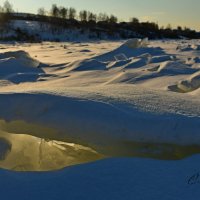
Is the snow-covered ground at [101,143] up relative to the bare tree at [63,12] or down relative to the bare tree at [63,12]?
down

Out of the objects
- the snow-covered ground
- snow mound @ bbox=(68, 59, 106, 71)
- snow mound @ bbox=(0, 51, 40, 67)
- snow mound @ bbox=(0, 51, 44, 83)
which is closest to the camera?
the snow-covered ground

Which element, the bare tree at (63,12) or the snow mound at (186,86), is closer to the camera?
the snow mound at (186,86)

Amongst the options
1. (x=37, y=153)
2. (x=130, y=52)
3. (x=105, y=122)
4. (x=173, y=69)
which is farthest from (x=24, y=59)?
(x=105, y=122)

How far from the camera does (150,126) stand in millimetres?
1907

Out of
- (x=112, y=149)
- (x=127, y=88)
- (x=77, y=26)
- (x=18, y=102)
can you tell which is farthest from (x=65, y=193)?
(x=77, y=26)

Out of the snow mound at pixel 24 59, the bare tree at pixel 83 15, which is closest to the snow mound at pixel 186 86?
the snow mound at pixel 24 59

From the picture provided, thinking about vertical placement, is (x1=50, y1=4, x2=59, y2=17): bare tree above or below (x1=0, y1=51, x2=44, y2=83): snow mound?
above

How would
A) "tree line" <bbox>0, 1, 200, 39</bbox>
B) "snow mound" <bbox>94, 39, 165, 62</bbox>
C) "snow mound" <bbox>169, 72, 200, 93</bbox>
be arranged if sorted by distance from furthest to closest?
"tree line" <bbox>0, 1, 200, 39</bbox> < "snow mound" <bbox>94, 39, 165, 62</bbox> < "snow mound" <bbox>169, 72, 200, 93</bbox>

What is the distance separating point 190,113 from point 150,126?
29 centimetres

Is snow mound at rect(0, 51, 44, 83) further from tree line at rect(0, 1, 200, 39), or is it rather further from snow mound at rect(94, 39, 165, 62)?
tree line at rect(0, 1, 200, 39)

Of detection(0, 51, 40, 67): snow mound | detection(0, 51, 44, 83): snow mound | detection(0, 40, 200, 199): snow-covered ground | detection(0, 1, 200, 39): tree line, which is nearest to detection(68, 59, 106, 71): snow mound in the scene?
detection(0, 51, 44, 83): snow mound

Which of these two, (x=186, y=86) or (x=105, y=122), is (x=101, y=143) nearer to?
(x=105, y=122)

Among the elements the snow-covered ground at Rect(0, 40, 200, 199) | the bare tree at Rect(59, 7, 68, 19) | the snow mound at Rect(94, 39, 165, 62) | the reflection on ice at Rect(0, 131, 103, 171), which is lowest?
the reflection on ice at Rect(0, 131, 103, 171)

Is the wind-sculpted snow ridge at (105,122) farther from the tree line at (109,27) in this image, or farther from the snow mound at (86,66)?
the tree line at (109,27)
